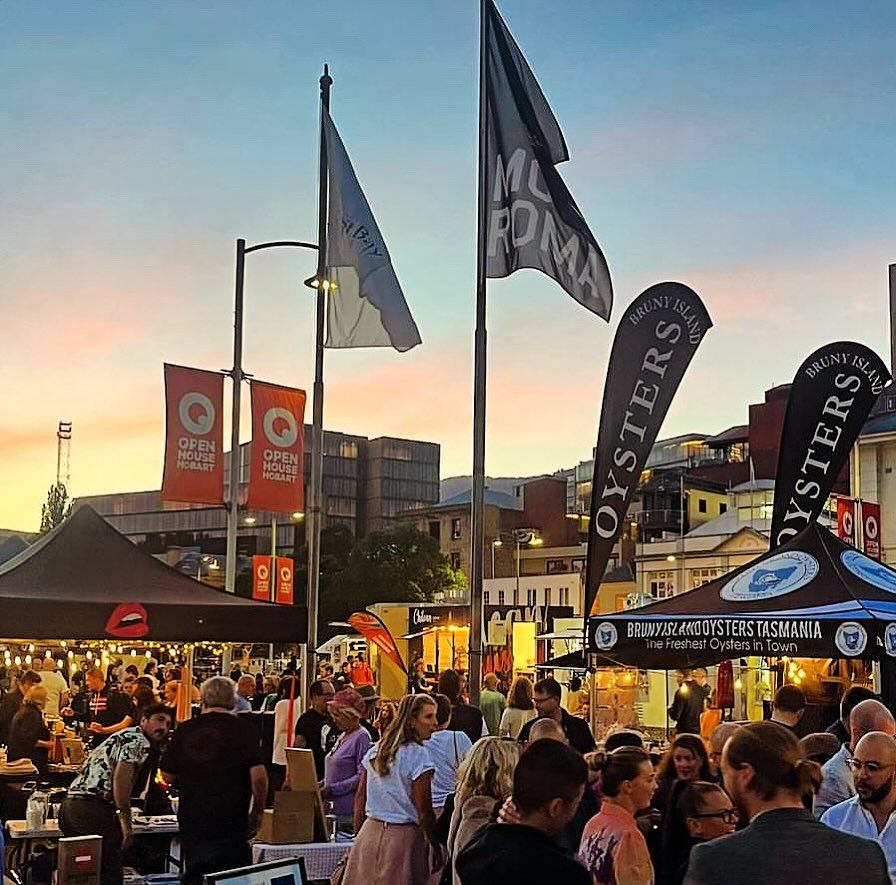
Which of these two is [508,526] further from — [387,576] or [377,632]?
[377,632]

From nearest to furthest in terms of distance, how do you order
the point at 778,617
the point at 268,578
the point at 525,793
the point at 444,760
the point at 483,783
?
1. the point at 525,793
2. the point at 483,783
3. the point at 444,760
4. the point at 778,617
5. the point at 268,578

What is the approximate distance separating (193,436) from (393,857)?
11.6 m

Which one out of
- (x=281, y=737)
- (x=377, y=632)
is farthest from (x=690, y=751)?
(x=377, y=632)

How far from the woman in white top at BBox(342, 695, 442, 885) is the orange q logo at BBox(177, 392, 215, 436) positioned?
11.3 metres

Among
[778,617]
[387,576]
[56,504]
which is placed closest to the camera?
[778,617]

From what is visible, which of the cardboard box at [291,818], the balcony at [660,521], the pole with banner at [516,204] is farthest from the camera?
the balcony at [660,521]

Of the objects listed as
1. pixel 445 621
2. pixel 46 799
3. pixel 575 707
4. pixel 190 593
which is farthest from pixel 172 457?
pixel 445 621

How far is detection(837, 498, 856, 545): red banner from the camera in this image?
30.3 metres

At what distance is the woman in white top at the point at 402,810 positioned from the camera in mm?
7293

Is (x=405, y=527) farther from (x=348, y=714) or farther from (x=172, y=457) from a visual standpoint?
(x=348, y=714)

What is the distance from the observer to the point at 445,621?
44.7m

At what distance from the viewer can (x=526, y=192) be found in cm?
1157

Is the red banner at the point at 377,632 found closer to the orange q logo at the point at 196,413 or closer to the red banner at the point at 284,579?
the red banner at the point at 284,579

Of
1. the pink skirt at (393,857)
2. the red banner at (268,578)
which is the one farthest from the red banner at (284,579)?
the pink skirt at (393,857)
